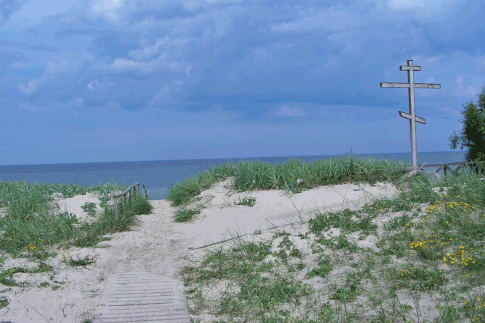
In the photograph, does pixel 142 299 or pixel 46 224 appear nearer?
pixel 142 299

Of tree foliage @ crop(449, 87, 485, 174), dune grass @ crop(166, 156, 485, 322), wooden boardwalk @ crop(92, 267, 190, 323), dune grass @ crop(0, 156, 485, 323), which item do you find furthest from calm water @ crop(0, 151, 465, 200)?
wooden boardwalk @ crop(92, 267, 190, 323)

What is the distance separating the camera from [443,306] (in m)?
4.49

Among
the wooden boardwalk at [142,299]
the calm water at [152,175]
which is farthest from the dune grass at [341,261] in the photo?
the calm water at [152,175]

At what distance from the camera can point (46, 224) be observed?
953 centimetres

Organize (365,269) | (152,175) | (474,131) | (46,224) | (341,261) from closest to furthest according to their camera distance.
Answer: (365,269), (341,261), (46,224), (474,131), (152,175)

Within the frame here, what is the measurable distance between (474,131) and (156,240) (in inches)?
614

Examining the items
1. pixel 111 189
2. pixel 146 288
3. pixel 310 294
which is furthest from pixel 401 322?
A: pixel 111 189

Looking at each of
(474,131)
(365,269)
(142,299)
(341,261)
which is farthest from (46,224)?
(474,131)

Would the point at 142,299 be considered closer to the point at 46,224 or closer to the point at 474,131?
the point at 46,224

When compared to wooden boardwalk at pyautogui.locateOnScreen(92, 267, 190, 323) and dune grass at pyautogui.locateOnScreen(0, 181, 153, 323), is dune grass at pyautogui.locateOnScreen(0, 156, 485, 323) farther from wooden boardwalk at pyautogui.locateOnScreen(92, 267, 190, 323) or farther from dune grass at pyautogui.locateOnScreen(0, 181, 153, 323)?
wooden boardwalk at pyautogui.locateOnScreen(92, 267, 190, 323)

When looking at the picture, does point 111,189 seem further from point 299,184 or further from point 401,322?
point 401,322

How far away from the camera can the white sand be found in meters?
5.96

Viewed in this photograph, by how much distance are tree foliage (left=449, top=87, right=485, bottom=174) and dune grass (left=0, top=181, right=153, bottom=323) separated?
14721 millimetres

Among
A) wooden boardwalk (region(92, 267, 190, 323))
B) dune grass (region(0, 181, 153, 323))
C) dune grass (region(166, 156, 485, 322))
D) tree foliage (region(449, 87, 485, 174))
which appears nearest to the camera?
dune grass (region(166, 156, 485, 322))
